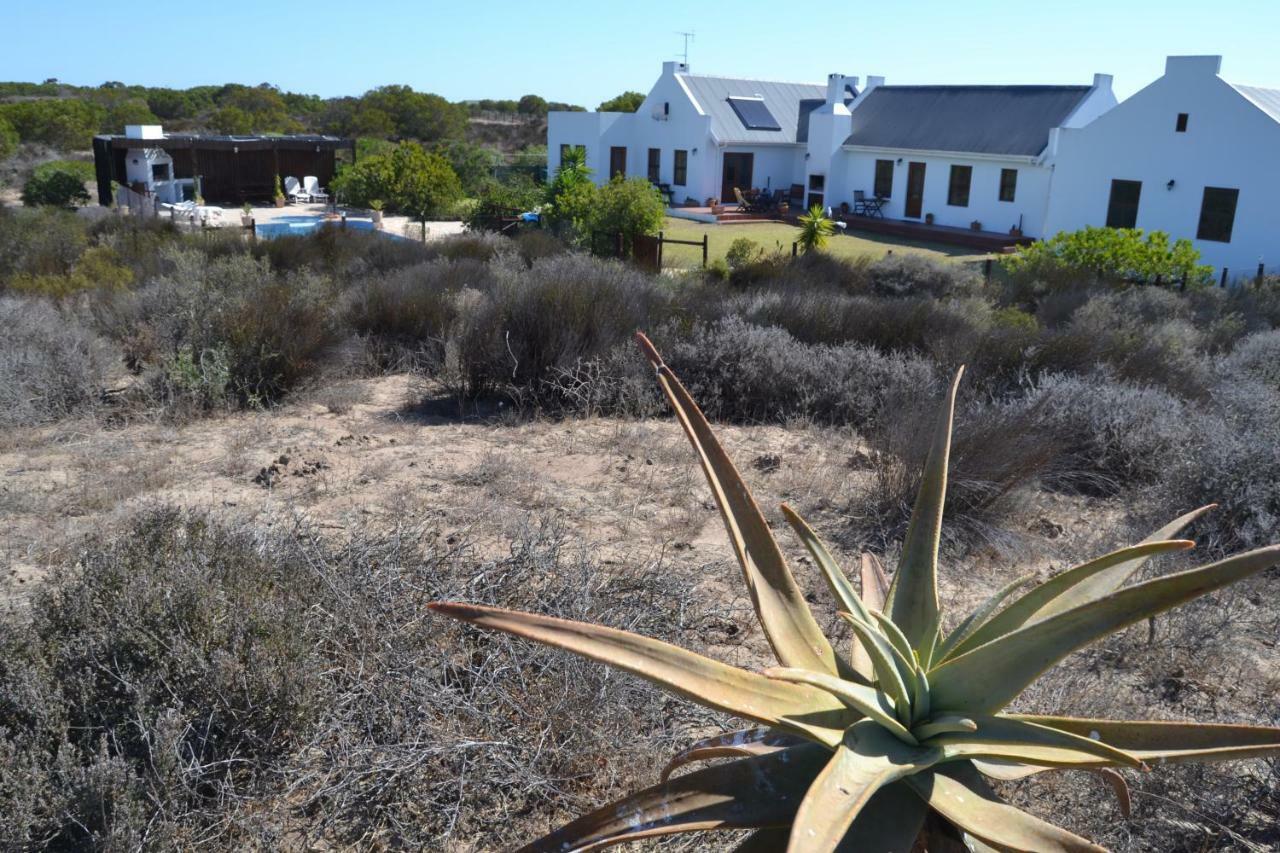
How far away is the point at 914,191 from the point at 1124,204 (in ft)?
24.9

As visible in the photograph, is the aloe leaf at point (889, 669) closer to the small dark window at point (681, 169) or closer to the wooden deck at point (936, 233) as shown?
the wooden deck at point (936, 233)

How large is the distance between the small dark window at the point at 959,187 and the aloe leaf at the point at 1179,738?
29524 mm

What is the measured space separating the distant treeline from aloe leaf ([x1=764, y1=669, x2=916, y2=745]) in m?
43.9

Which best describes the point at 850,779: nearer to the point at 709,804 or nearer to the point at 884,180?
the point at 709,804

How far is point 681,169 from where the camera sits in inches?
1379

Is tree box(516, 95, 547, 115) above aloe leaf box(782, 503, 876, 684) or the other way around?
above

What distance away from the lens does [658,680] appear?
6.20 ft

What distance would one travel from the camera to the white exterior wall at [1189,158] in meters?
21.6

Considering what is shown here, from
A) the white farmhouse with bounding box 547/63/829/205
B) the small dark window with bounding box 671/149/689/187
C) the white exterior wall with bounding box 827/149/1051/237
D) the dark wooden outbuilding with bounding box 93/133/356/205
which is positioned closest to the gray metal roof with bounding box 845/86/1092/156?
the white exterior wall with bounding box 827/149/1051/237

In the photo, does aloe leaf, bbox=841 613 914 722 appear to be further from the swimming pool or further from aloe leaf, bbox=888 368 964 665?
the swimming pool

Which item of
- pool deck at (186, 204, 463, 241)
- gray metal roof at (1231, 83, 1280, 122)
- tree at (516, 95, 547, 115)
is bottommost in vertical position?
pool deck at (186, 204, 463, 241)

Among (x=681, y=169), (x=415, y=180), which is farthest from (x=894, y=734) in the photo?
(x=681, y=169)

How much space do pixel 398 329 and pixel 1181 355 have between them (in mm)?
7382

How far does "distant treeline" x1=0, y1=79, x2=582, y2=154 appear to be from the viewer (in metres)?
43.3
